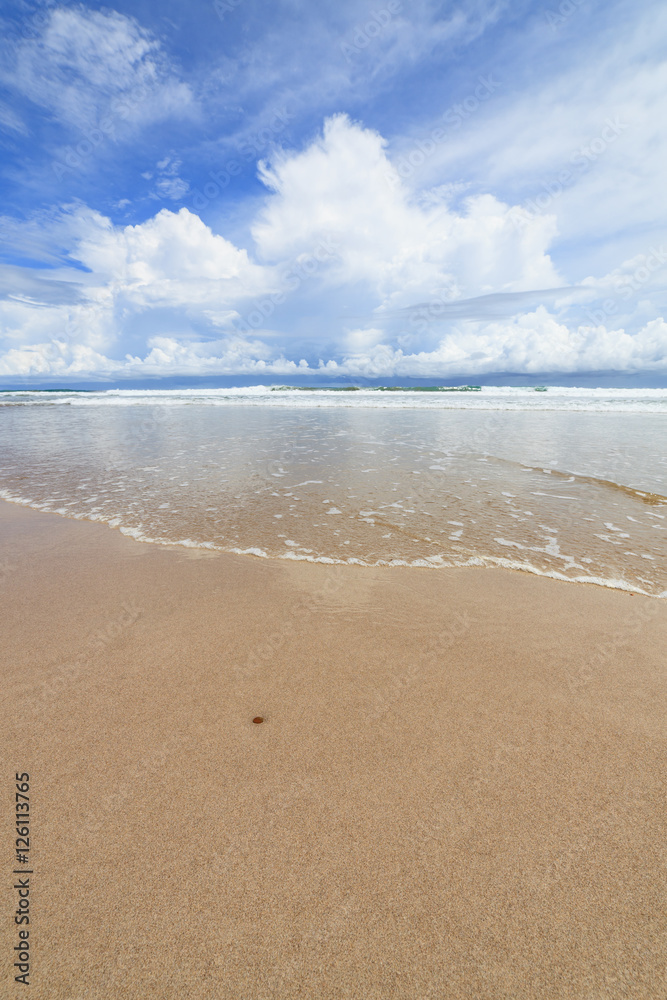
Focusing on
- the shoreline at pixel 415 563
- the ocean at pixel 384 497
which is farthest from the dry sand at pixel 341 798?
the ocean at pixel 384 497

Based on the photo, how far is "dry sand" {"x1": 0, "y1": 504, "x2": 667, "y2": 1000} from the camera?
1.39 metres

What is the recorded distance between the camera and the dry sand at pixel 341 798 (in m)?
1.39

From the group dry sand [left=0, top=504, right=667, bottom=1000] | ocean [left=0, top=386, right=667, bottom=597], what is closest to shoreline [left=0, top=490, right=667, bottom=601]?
ocean [left=0, top=386, right=667, bottom=597]

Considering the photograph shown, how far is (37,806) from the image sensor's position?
6.19 ft

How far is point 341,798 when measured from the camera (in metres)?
1.91

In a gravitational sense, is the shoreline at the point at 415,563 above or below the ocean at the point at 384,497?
below

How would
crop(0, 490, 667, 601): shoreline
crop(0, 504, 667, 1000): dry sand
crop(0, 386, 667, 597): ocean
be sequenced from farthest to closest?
crop(0, 386, 667, 597): ocean
crop(0, 490, 667, 601): shoreline
crop(0, 504, 667, 1000): dry sand

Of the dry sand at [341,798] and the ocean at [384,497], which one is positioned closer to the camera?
the dry sand at [341,798]

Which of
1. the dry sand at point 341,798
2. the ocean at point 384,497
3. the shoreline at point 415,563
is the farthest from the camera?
the ocean at point 384,497

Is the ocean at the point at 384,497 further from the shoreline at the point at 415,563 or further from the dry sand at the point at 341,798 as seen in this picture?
the dry sand at the point at 341,798

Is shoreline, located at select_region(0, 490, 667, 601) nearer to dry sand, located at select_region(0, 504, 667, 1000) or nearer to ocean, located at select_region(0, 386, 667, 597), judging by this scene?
ocean, located at select_region(0, 386, 667, 597)

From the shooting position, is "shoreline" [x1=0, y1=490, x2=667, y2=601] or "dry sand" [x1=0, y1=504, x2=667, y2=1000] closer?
→ "dry sand" [x1=0, y1=504, x2=667, y2=1000]

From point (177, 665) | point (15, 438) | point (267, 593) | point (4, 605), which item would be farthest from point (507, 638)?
point (15, 438)

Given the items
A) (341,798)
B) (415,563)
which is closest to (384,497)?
(415,563)
